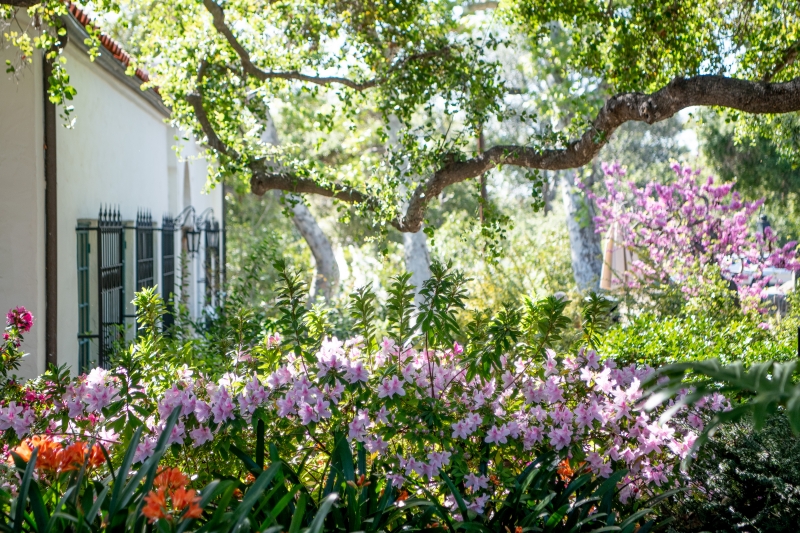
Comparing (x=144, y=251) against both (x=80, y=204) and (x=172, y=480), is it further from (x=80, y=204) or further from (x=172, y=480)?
(x=172, y=480)

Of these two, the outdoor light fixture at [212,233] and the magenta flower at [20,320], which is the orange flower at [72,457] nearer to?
the magenta flower at [20,320]

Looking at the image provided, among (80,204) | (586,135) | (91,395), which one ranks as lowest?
(91,395)

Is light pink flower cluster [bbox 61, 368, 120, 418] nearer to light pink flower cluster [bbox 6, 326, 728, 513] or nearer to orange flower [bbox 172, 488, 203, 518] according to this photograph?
light pink flower cluster [bbox 6, 326, 728, 513]

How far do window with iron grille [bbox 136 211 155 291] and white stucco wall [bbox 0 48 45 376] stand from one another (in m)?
2.34

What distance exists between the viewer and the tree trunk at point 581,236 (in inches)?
552

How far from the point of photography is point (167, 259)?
10938mm

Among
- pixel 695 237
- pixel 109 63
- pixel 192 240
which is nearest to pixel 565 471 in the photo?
pixel 109 63

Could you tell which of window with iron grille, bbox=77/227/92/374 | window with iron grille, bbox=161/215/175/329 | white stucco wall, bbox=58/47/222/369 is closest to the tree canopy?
white stucco wall, bbox=58/47/222/369

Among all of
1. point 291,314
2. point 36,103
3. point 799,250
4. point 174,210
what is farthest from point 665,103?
point 174,210

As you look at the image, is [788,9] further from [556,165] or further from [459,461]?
[459,461]

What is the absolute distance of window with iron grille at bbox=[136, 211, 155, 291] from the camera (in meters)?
8.92

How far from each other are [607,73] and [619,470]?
4376 millimetres

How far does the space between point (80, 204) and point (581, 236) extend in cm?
928

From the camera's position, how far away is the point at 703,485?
3.44 meters
